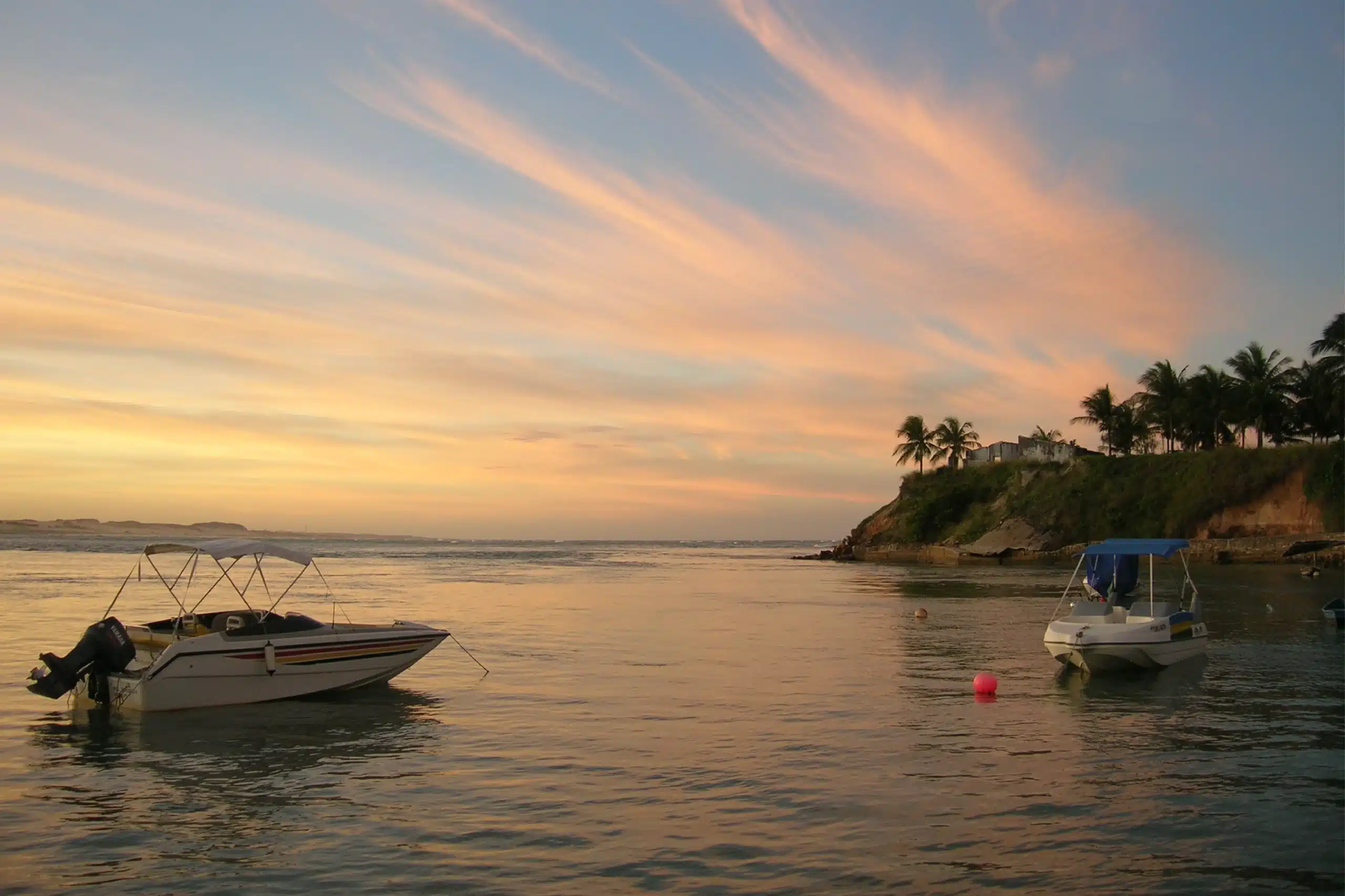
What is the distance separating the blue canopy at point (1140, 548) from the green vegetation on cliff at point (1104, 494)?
61.2m

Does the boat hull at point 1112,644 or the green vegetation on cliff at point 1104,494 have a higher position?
the green vegetation on cliff at point 1104,494

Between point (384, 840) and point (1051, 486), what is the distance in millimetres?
95516

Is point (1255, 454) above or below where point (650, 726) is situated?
above

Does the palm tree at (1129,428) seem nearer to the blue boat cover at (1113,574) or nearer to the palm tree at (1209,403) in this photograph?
the palm tree at (1209,403)

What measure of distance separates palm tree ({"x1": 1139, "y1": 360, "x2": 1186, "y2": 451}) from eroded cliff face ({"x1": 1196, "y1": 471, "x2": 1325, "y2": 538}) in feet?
52.1

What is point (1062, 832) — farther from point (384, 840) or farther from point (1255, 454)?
point (1255, 454)

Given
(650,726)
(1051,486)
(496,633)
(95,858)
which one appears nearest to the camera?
(95,858)

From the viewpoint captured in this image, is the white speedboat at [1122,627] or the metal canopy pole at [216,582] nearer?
the metal canopy pole at [216,582]

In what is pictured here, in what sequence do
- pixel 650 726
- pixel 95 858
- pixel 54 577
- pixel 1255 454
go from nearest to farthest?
pixel 95 858 < pixel 650 726 < pixel 54 577 < pixel 1255 454

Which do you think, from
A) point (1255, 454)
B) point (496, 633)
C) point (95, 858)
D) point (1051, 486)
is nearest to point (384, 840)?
point (95, 858)

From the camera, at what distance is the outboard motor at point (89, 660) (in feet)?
58.7

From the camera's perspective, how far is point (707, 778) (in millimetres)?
13586

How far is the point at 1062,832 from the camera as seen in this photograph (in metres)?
11.3

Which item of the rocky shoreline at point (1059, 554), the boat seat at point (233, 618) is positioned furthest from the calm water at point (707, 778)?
the rocky shoreline at point (1059, 554)
